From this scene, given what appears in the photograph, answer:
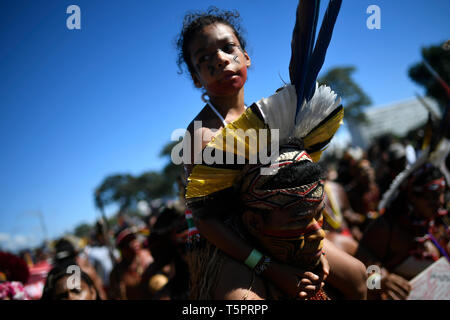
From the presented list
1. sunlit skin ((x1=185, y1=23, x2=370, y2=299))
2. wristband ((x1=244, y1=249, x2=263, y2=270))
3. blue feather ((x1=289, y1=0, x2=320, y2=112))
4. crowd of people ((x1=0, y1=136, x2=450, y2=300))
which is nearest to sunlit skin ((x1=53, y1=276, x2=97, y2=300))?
crowd of people ((x1=0, y1=136, x2=450, y2=300))

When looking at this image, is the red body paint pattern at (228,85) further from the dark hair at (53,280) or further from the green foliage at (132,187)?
the green foliage at (132,187)

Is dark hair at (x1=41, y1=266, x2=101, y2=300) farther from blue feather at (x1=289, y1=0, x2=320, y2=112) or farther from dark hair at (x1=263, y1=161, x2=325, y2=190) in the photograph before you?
blue feather at (x1=289, y1=0, x2=320, y2=112)

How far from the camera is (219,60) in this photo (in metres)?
1.78

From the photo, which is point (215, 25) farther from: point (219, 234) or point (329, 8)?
point (219, 234)

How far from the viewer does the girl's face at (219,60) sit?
1.79 meters

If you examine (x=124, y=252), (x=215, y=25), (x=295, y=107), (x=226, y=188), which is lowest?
(x=124, y=252)

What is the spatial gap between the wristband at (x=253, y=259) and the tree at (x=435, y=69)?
85.8 feet

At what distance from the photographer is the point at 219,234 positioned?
164 cm

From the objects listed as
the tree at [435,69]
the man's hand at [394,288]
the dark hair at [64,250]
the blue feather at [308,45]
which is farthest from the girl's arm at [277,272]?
the tree at [435,69]

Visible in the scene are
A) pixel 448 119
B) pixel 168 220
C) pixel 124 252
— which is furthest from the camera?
pixel 124 252

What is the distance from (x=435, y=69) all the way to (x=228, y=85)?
31.5 meters

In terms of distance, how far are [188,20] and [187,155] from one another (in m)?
0.95
